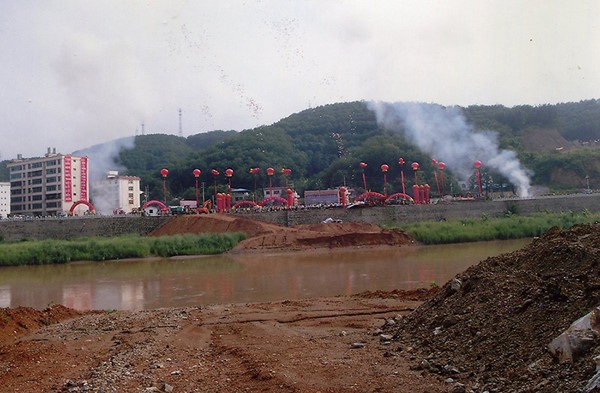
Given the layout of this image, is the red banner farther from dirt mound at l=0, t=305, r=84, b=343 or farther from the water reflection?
dirt mound at l=0, t=305, r=84, b=343

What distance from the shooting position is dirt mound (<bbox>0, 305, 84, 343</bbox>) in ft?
44.3

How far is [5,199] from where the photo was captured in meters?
81.0

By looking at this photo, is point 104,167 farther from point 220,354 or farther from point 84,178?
point 220,354

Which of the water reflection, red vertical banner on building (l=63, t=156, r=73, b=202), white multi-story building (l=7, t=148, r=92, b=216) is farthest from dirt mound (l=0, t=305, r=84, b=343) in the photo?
red vertical banner on building (l=63, t=156, r=73, b=202)

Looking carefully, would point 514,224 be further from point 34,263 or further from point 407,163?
point 407,163

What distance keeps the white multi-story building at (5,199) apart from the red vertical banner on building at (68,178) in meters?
10.4

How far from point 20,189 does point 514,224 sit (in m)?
72.9

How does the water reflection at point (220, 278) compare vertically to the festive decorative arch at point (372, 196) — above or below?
below

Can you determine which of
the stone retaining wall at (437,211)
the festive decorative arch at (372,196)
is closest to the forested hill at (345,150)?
the festive decorative arch at (372,196)

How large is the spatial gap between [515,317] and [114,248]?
145ft

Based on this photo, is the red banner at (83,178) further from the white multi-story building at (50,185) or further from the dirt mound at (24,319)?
→ the dirt mound at (24,319)

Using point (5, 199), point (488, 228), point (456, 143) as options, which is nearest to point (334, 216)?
point (488, 228)

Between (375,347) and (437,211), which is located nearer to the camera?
(375,347)

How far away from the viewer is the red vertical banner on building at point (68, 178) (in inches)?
3066
